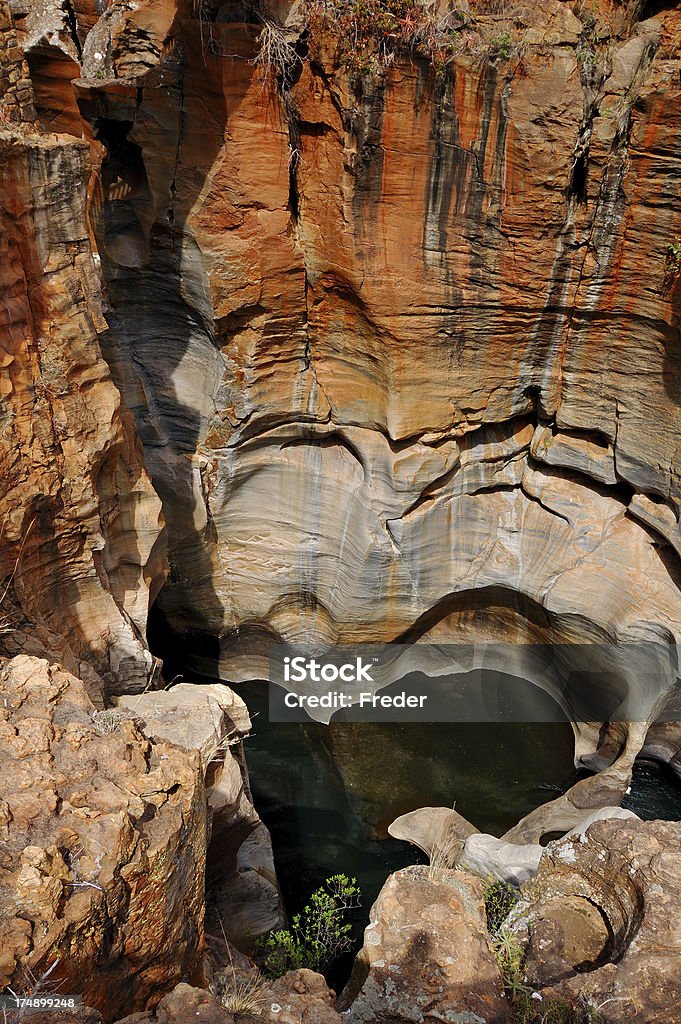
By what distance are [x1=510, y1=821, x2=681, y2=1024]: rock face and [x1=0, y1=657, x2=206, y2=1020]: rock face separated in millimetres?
1934

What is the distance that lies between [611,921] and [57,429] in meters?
4.88

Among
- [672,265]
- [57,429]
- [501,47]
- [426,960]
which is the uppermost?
[501,47]

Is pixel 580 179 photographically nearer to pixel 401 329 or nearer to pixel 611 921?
pixel 401 329

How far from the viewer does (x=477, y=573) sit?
896cm

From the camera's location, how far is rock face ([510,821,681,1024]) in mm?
3463

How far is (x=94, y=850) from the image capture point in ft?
9.57

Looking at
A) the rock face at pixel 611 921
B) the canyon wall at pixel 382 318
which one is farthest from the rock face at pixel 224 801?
the rock face at pixel 611 921

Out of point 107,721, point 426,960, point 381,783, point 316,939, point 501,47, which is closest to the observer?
point 107,721

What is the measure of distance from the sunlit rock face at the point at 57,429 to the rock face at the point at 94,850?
170 cm

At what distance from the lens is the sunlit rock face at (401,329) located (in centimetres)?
636

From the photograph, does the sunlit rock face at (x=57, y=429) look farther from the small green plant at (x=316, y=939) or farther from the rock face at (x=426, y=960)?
the rock face at (x=426, y=960)

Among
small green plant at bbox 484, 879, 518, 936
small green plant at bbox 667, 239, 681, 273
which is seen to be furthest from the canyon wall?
small green plant at bbox 484, 879, 518, 936

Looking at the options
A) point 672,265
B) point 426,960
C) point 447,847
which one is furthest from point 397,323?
point 426,960

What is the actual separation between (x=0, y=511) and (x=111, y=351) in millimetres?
2265
